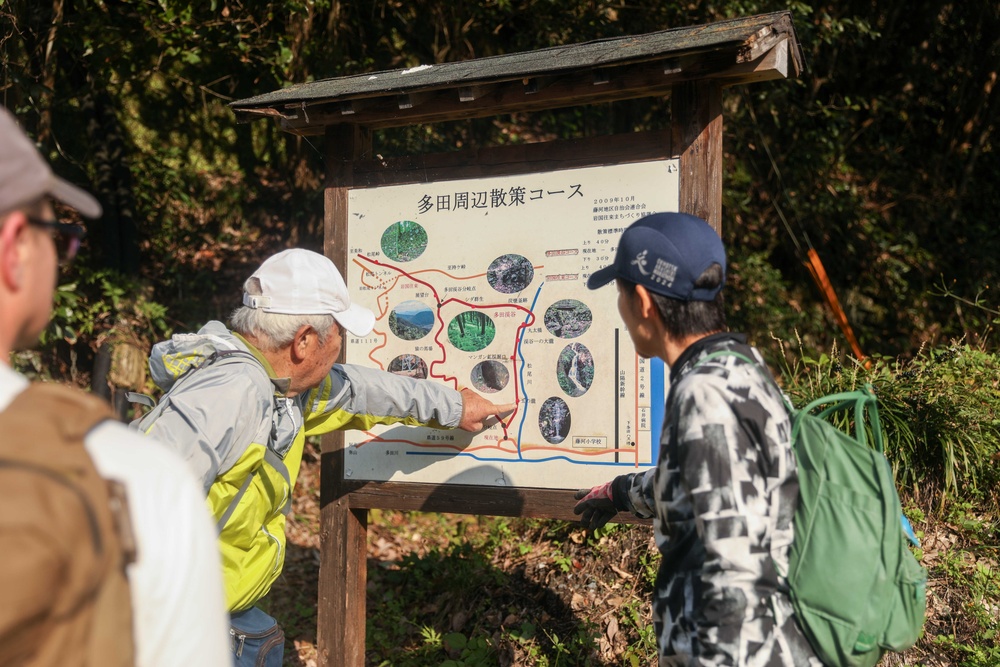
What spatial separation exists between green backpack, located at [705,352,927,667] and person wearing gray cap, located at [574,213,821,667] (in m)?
0.04

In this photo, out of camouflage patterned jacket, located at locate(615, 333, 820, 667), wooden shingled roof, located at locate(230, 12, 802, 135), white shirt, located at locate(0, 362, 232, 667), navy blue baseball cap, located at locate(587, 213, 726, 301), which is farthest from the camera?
wooden shingled roof, located at locate(230, 12, 802, 135)

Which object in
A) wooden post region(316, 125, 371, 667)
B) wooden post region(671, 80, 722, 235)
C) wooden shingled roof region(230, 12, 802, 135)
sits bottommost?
wooden post region(316, 125, 371, 667)

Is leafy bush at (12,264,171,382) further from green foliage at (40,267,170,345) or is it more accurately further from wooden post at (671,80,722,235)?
wooden post at (671,80,722,235)

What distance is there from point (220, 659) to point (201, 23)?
248 inches

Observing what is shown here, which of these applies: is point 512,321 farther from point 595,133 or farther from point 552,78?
point 595,133

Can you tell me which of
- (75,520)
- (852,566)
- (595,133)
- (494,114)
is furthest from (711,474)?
(595,133)

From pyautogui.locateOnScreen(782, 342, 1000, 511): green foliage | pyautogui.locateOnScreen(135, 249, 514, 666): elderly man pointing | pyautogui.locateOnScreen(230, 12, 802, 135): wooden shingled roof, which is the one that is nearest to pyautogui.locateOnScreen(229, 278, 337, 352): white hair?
pyautogui.locateOnScreen(135, 249, 514, 666): elderly man pointing

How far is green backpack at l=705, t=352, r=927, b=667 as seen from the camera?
1.79 m

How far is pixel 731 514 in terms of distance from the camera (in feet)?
5.82

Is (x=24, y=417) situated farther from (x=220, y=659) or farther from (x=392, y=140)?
(x=392, y=140)

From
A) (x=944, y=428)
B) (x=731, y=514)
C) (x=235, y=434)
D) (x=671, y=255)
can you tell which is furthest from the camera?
(x=944, y=428)

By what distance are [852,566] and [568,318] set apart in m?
1.77

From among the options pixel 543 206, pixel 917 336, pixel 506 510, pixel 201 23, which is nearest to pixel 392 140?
pixel 201 23

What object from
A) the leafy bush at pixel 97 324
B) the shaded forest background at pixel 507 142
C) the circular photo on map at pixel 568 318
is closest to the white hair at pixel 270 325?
the circular photo on map at pixel 568 318
